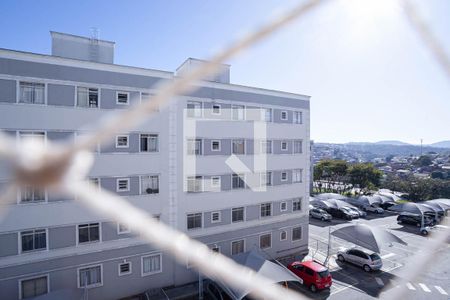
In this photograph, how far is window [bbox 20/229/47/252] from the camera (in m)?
10.6

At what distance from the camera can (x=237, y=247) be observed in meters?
15.5

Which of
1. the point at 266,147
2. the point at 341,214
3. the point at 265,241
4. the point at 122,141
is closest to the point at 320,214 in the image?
the point at 341,214

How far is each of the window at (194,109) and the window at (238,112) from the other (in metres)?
1.94

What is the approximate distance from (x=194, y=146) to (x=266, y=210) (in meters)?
6.00

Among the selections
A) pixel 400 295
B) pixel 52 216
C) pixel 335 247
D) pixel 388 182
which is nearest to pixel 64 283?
pixel 52 216

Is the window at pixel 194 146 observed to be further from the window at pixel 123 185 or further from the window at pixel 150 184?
the window at pixel 123 185

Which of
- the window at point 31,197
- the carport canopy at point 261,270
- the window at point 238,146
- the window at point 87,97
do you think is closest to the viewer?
the window at point 31,197

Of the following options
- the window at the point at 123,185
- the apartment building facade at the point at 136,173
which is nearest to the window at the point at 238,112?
the apartment building facade at the point at 136,173

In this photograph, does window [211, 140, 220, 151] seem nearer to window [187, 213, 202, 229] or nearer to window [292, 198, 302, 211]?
window [187, 213, 202, 229]

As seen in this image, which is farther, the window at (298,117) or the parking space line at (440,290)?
the window at (298,117)

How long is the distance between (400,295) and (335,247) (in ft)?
65.0

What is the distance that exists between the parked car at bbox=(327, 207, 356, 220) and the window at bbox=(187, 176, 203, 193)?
18470 millimetres

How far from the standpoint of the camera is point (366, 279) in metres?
14.4

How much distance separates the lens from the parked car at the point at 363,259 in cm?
1507
